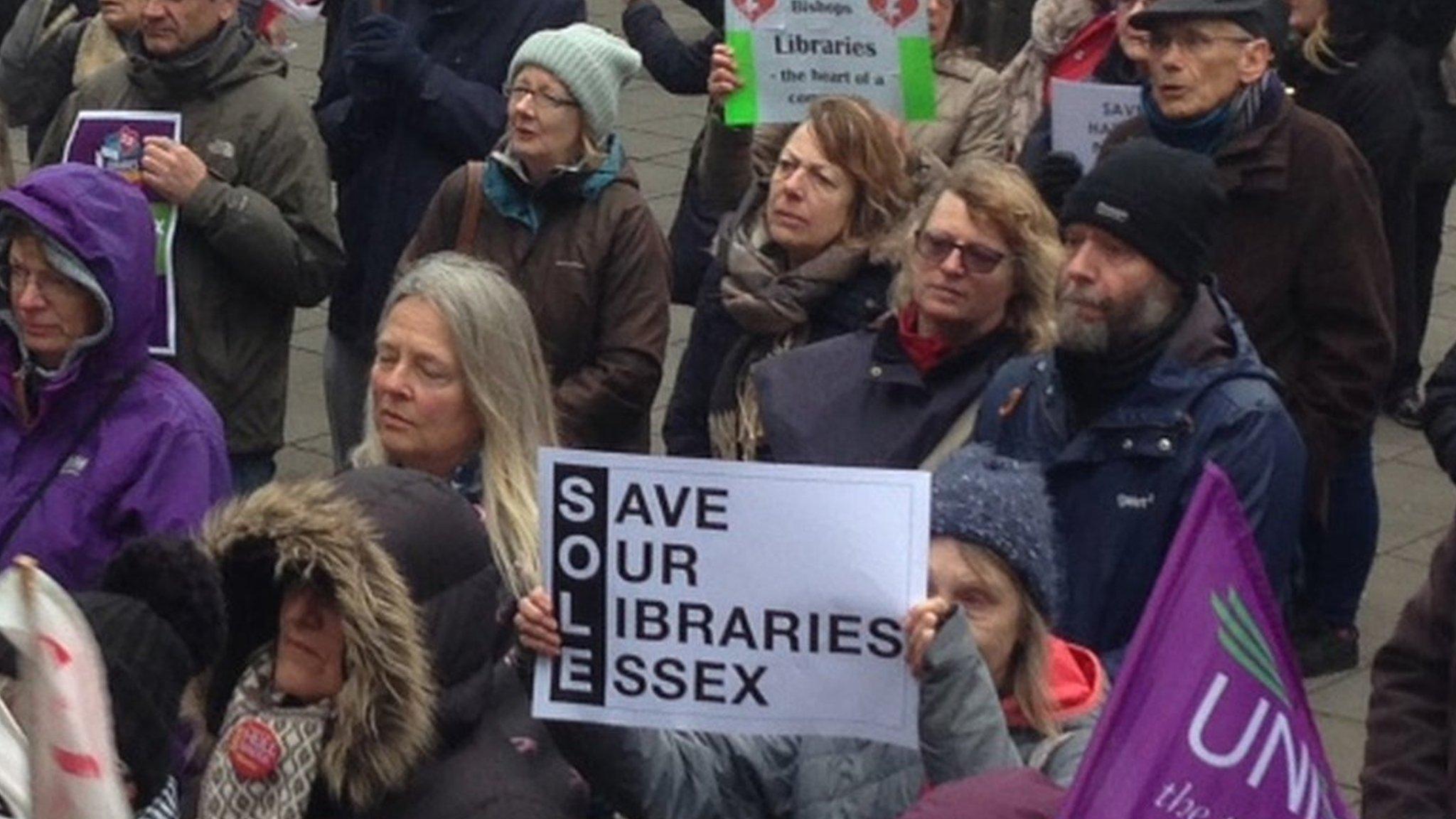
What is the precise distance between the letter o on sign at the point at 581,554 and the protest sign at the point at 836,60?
10.5ft

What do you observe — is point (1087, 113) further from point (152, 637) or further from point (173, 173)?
point (152, 637)

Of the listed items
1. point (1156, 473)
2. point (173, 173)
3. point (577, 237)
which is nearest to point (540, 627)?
point (1156, 473)

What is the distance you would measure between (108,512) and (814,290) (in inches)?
61.2

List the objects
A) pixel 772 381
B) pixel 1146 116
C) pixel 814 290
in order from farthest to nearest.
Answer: pixel 1146 116 < pixel 814 290 < pixel 772 381

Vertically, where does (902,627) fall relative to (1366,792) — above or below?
above

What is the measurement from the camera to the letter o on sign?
15.7 ft

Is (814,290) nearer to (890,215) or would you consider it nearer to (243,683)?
(890,215)

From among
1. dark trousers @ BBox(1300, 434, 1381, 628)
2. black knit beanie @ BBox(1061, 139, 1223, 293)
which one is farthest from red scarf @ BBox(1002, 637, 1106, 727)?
dark trousers @ BBox(1300, 434, 1381, 628)

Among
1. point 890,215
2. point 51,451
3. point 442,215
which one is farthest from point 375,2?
point 51,451

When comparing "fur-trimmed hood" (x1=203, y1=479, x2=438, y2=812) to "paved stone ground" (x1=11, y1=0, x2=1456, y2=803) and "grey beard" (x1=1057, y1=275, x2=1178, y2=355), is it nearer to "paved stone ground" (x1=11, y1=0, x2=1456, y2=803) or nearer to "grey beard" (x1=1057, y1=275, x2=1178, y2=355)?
"grey beard" (x1=1057, y1=275, x2=1178, y2=355)

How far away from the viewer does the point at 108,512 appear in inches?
234

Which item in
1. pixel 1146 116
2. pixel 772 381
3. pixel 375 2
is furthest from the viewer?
pixel 375 2

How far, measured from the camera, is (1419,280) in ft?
34.6

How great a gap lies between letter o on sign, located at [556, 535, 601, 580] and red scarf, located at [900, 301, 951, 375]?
149 cm
